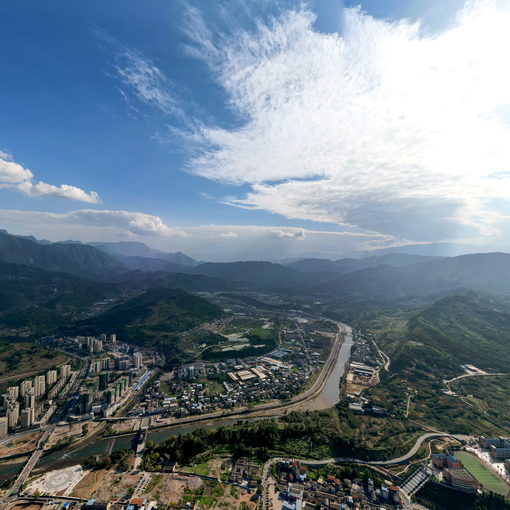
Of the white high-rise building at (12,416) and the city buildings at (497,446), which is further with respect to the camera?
the white high-rise building at (12,416)

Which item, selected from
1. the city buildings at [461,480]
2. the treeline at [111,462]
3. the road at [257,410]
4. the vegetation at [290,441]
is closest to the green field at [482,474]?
the city buildings at [461,480]

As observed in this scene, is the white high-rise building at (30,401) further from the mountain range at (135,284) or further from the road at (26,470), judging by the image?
the mountain range at (135,284)

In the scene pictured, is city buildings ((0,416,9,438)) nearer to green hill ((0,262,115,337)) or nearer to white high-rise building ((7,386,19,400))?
white high-rise building ((7,386,19,400))

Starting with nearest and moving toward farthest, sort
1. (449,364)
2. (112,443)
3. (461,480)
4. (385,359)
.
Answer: (461,480), (112,443), (449,364), (385,359)

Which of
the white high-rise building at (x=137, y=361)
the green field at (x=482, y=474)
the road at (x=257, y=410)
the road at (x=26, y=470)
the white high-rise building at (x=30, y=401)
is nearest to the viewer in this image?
the road at (x=26, y=470)

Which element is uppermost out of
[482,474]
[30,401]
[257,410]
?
[482,474]

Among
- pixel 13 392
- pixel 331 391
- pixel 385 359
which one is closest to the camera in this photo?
→ pixel 13 392

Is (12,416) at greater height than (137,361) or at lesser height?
greater

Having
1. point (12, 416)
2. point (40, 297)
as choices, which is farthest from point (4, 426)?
point (40, 297)

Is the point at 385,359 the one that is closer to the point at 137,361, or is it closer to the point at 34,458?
the point at 137,361
